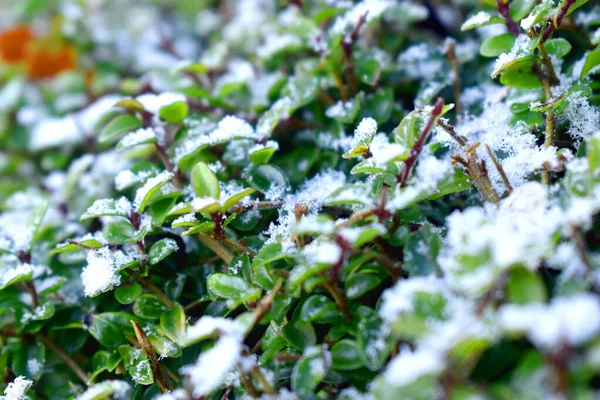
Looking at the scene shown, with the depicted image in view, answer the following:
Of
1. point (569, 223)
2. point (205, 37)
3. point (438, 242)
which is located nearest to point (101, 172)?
point (205, 37)

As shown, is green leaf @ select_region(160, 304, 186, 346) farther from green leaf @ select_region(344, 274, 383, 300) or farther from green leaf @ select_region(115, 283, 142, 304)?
green leaf @ select_region(344, 274, 383, 300)

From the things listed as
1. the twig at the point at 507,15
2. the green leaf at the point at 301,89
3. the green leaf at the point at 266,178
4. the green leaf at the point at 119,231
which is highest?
the twig at the point at 507,15

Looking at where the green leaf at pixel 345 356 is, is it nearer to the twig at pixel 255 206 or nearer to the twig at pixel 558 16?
the twig at pixel 255 206

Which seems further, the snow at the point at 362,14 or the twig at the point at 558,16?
the snow at the point at 362,14

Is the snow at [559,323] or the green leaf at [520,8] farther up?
the green leaf at [520,8]

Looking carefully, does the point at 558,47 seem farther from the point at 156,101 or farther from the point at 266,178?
the point at 156,101

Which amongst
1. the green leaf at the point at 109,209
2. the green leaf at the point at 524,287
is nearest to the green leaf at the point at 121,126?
the green leaf at the point at 109,209

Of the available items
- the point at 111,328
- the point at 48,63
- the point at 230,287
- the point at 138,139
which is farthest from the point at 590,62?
the point at 48,63

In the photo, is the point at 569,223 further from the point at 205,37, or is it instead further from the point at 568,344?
the point at 205,37

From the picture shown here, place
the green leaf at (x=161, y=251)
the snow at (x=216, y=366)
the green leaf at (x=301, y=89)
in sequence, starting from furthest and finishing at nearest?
1. the green leaf at (x=301, y=89)
2. the green leaf at (x=161, y=251)
3. the snow at (x=216, y=366)
